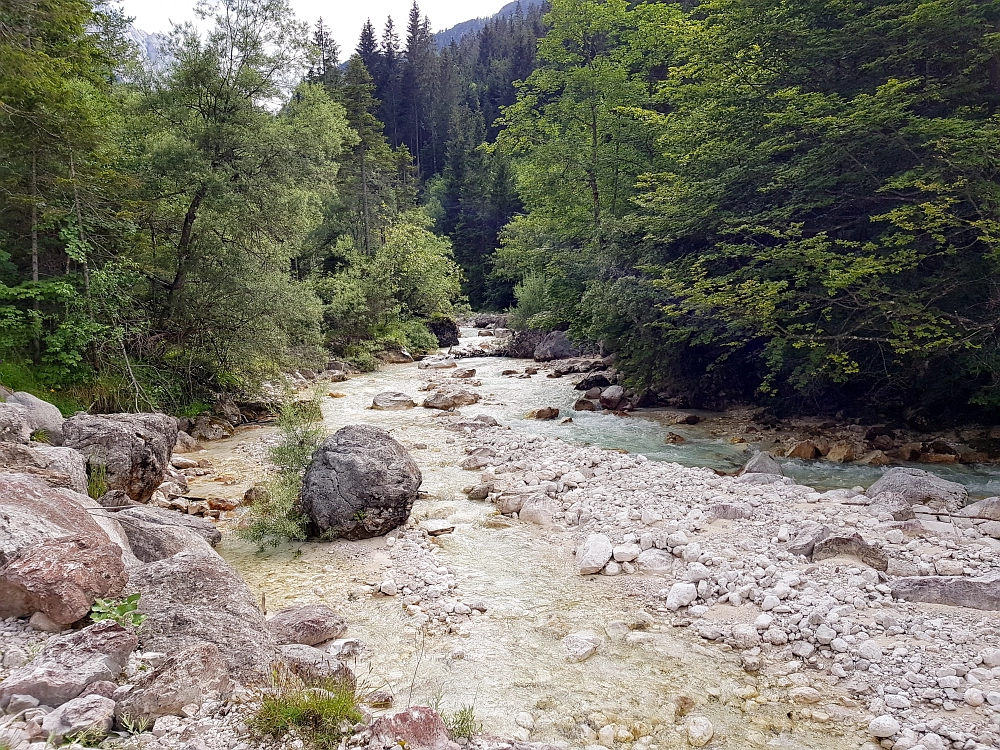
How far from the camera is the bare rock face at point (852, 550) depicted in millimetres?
6629

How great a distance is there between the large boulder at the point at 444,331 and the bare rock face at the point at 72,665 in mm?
32740

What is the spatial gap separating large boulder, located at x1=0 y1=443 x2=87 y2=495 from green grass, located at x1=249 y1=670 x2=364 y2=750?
11.7ft

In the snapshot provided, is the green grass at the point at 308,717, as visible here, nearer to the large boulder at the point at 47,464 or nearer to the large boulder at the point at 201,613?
the large boulder at the point at 201,613

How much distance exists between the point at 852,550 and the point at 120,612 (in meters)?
7.25

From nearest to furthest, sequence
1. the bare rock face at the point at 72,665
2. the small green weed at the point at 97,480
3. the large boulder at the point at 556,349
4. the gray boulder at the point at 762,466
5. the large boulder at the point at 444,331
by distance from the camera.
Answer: the bare rock face at the point at 72,665 → the small green weed at the point at 97,480 → the gray boulder at the point at 762,466 → the large boulder at the point at 556,349 → the large boulder at the point at 444,331

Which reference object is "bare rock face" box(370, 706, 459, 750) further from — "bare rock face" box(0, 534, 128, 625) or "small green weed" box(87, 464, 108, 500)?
"small green weed" box(87, 464, 108, 500)

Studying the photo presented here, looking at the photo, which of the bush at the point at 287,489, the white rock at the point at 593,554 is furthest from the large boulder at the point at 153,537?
the white rock at the point at 593,554

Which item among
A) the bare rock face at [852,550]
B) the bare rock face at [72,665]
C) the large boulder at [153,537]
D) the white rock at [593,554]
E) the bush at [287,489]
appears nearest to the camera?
the bare rock face at [72,665]

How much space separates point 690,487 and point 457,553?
13.7 feet

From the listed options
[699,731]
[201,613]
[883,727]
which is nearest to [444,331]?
[201,613]

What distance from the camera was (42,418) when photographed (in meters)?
8.79

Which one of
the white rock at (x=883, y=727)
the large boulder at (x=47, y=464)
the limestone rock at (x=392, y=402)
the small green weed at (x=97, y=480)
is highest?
the large boulder at (x=47, y=464)

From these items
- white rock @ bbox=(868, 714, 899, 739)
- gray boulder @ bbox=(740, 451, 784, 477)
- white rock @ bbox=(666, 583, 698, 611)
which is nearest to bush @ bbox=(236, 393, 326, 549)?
white rock @ bbox=(666, 583, 698, 611)

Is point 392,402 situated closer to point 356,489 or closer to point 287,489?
point 287,489
